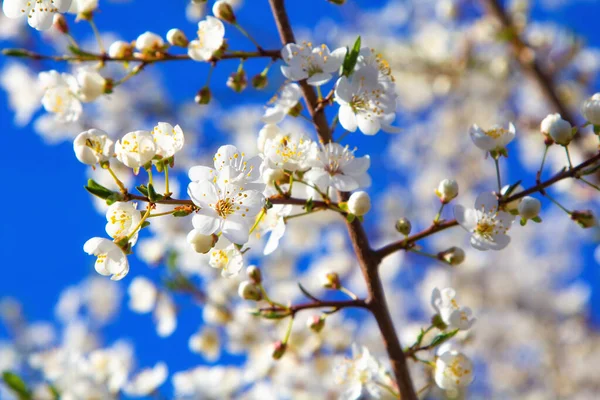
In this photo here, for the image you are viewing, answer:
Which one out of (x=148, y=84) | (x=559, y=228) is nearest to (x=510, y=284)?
(x=559, y=228)

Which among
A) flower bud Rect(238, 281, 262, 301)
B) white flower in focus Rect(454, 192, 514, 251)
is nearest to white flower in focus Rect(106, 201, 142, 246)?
flower bud Rect(238, 281, 262, 301)

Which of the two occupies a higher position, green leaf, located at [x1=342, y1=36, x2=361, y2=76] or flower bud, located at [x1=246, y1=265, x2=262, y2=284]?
green leaf, located at [x1=342, y1=36, x2=361, y2=76]

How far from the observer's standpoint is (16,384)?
2141mm

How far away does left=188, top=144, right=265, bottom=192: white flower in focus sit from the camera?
4.73ft

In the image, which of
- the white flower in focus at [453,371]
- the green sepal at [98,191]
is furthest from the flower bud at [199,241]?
the white flower in focus at [453,371]

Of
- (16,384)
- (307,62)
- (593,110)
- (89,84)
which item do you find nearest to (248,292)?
(307,62)

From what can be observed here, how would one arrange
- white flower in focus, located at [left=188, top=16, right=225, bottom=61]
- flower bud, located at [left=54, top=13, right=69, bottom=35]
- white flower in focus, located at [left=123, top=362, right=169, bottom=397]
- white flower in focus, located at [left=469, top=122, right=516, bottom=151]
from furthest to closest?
1. white flower in focus, located at [left=123, top=362, right=169, bottom=397]
2. flower bud, located at [left=54, top=13, right=69, bottom=35]
3. white flower in focus, located at [left=188, top=16, right=225, bottom=61]
4. white flower in focus, located at [left=469, top=122, right=516, bottom=151]

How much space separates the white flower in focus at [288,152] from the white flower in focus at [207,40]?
15.3 inches

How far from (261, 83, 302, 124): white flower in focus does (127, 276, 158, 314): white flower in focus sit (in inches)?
93.2

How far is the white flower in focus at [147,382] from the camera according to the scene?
115 inches

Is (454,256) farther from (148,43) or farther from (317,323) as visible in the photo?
(148,43)

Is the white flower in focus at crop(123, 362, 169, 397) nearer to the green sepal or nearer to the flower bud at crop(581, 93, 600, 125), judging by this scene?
the green sepal

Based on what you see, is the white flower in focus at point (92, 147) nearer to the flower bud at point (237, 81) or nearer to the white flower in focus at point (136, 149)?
the white flower in focus at point (136, 149)

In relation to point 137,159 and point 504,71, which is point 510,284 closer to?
point 504,71
